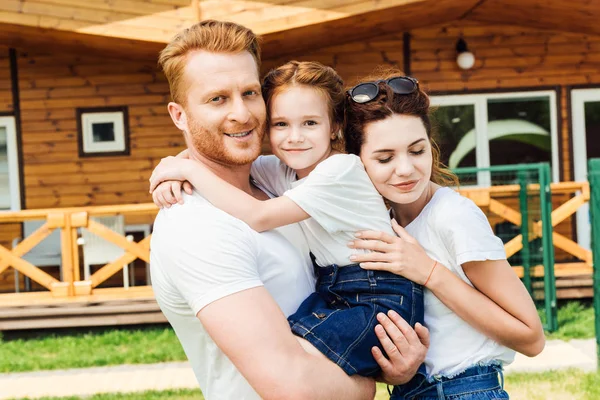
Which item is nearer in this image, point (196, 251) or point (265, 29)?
point (196, 251)

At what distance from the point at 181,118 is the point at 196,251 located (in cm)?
59

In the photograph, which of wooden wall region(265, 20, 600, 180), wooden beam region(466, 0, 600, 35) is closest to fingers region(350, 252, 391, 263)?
wooden beam region(466, 0, 600, 35)

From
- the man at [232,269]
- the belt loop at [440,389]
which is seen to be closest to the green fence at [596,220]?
the belt loop at [440,389]

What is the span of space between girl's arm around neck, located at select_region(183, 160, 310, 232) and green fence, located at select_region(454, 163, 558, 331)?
5257 mm

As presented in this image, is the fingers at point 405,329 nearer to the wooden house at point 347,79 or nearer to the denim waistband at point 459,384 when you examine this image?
the denim waistband at point 459,384

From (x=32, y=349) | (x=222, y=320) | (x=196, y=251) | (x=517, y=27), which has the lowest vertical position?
(x=32, y=349)

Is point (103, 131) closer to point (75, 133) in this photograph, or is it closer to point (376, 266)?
point (75, 133)

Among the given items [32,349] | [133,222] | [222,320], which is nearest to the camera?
[222,320]

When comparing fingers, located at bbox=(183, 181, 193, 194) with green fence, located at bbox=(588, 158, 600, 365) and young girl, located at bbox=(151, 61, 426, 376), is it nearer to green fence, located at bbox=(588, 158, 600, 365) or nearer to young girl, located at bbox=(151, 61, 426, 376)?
young girl, located at bbox=(151, 61, 426, 376)

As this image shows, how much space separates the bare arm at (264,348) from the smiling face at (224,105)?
1.78 feet

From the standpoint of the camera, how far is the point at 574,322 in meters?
7.86

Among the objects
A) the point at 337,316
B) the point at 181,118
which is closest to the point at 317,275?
the point at 337,316

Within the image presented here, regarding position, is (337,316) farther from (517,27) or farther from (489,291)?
(517,27)

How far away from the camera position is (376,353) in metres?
2.16
